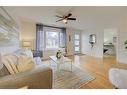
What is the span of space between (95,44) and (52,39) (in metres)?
2.67

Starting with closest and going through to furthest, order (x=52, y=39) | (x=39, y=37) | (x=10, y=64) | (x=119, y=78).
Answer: (x=10, y=64) < (x=119, y=78) < (x=39, y=37) < (x=52, y=39)

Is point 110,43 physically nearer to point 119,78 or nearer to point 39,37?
point 39,37

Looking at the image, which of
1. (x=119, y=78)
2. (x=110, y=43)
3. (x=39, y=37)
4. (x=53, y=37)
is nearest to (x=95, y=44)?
(x=110, y=43)

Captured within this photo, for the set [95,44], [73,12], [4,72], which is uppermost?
[73,12]

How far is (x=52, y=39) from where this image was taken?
288 inches

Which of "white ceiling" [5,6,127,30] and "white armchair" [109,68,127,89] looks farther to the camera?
"white ceiling" [5,6,127,30]

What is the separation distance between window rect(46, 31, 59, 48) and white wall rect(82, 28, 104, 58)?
89.1 inches

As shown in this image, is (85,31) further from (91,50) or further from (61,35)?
(61,35)

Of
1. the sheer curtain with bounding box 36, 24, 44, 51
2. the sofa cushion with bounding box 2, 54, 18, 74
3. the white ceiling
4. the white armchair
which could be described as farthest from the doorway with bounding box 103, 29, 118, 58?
the sofa cushion with bounding box 2, 54, 18, 74

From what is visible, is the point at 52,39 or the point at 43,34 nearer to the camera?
the point at 43,34

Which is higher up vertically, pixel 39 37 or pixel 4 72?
pixel 39 37

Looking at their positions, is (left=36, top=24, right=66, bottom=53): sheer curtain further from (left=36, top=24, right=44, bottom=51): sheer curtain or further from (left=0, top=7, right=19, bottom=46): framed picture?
(left=0, top=7, right=19, bottom=46): framed picture

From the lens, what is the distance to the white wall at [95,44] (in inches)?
287

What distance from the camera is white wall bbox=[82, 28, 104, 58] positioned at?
729 centimetres
